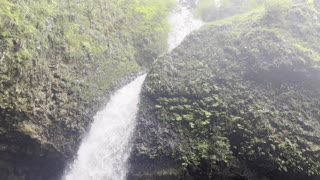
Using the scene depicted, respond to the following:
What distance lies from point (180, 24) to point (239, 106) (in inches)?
394

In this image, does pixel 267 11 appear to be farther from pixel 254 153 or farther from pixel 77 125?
pixel 77 125

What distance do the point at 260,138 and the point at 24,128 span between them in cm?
774

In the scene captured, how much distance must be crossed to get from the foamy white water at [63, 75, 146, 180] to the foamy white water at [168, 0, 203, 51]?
674cm

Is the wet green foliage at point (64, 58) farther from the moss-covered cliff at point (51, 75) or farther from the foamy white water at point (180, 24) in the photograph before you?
the foamy white water at point (180, 24)

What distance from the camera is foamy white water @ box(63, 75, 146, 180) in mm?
10617

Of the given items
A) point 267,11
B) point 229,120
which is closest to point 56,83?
point 229,120

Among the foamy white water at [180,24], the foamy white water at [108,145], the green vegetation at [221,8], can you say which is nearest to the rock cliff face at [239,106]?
the foamy white water at [108,145]

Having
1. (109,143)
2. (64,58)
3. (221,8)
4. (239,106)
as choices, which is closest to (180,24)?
(221,8)

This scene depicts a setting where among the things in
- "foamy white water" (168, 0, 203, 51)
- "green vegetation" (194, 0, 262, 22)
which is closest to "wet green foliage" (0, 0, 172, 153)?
"foamy white water" (168, 0, 203, 51)

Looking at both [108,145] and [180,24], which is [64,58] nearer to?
[108,145]

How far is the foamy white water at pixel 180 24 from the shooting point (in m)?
18.3

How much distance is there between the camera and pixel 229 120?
10734 mm

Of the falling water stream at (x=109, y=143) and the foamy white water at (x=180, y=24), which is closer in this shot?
the falling water stream at (x=109, y=143)

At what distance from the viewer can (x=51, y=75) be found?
33.9 ft
